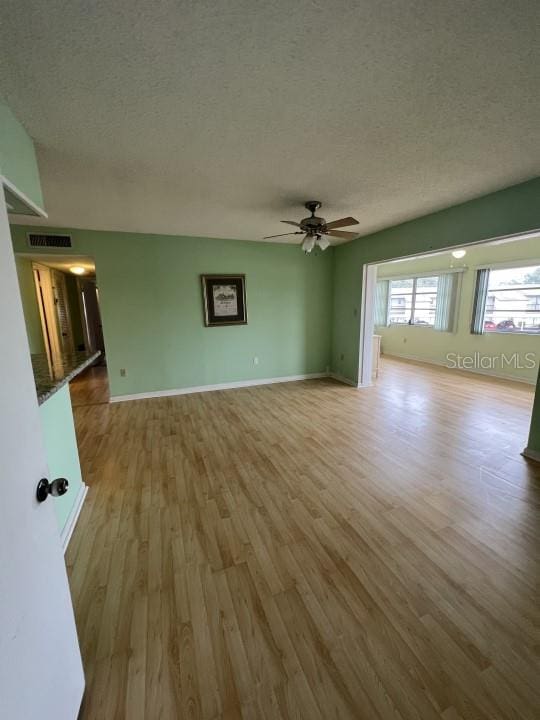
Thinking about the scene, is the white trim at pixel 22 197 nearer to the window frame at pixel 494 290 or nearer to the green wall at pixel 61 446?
the green wall at pixel 61 446

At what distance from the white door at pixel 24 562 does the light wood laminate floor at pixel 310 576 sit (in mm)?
393

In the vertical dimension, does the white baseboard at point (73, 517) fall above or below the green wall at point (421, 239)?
below

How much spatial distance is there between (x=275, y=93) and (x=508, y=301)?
19.1 feet

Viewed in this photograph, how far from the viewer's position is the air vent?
3.81 metres

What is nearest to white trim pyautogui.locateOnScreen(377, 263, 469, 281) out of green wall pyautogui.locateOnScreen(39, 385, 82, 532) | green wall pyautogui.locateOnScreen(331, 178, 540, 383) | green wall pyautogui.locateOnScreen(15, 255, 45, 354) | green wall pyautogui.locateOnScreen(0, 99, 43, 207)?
green wall pyautogui.locateOnScreen(331, 178, 540, 383)

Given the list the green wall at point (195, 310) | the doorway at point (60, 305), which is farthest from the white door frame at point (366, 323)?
the doorway at point (60, 305)

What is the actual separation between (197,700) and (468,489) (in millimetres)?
2157

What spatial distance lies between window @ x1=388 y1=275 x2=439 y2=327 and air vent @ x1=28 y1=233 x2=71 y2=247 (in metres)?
6.88

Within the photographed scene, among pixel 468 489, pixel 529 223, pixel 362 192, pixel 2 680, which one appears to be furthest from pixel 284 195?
pixel 2 680

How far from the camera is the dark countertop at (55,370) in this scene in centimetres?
140

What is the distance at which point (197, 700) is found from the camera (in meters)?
1.04

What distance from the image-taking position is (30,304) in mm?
4441

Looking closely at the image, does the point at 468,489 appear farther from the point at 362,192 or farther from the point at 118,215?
the point at 118,215

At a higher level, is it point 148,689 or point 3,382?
point 3,382
